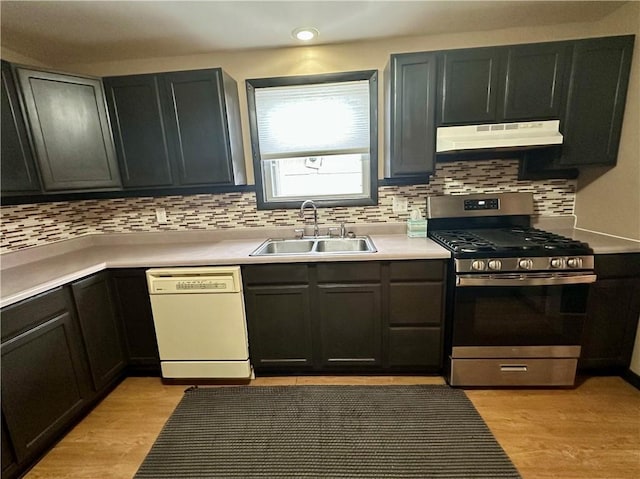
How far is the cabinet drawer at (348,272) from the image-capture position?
187cm

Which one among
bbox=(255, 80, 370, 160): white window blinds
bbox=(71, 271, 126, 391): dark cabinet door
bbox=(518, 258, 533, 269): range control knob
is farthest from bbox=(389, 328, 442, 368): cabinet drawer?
bbox=(71, 271, 126, 391): dark cabinet door

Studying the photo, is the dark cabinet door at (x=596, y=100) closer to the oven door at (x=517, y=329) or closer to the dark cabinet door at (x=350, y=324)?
the oven door at (x=517, y=329)

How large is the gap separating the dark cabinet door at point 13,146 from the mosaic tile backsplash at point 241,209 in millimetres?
440

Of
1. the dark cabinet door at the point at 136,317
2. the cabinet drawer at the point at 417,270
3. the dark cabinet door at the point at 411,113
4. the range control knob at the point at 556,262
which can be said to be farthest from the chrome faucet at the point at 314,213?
the range control knob at the point at 556,262

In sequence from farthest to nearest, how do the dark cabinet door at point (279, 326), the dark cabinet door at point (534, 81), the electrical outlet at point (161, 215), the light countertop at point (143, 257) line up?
Result: the electrical outlet at point (161, 215), the dark cabinet door at point (279, 326), the dark cabinet door at point (534, 81), the light countertop at point (143, 257)

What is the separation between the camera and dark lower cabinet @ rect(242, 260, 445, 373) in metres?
1.88

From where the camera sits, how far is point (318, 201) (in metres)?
2.41

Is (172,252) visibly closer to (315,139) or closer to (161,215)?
(161,215)

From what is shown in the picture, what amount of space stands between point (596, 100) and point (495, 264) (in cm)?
129

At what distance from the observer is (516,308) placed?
1788 millimetres

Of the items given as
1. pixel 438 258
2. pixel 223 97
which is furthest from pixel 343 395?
pixel 223 97

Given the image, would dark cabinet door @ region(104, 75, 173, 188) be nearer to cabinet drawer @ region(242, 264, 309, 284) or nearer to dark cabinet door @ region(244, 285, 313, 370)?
cabinet drawer @ region(242, 264, 309, 284)

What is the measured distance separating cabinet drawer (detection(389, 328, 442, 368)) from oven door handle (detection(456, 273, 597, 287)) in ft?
1.39

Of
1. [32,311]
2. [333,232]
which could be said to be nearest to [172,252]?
[32,311]
